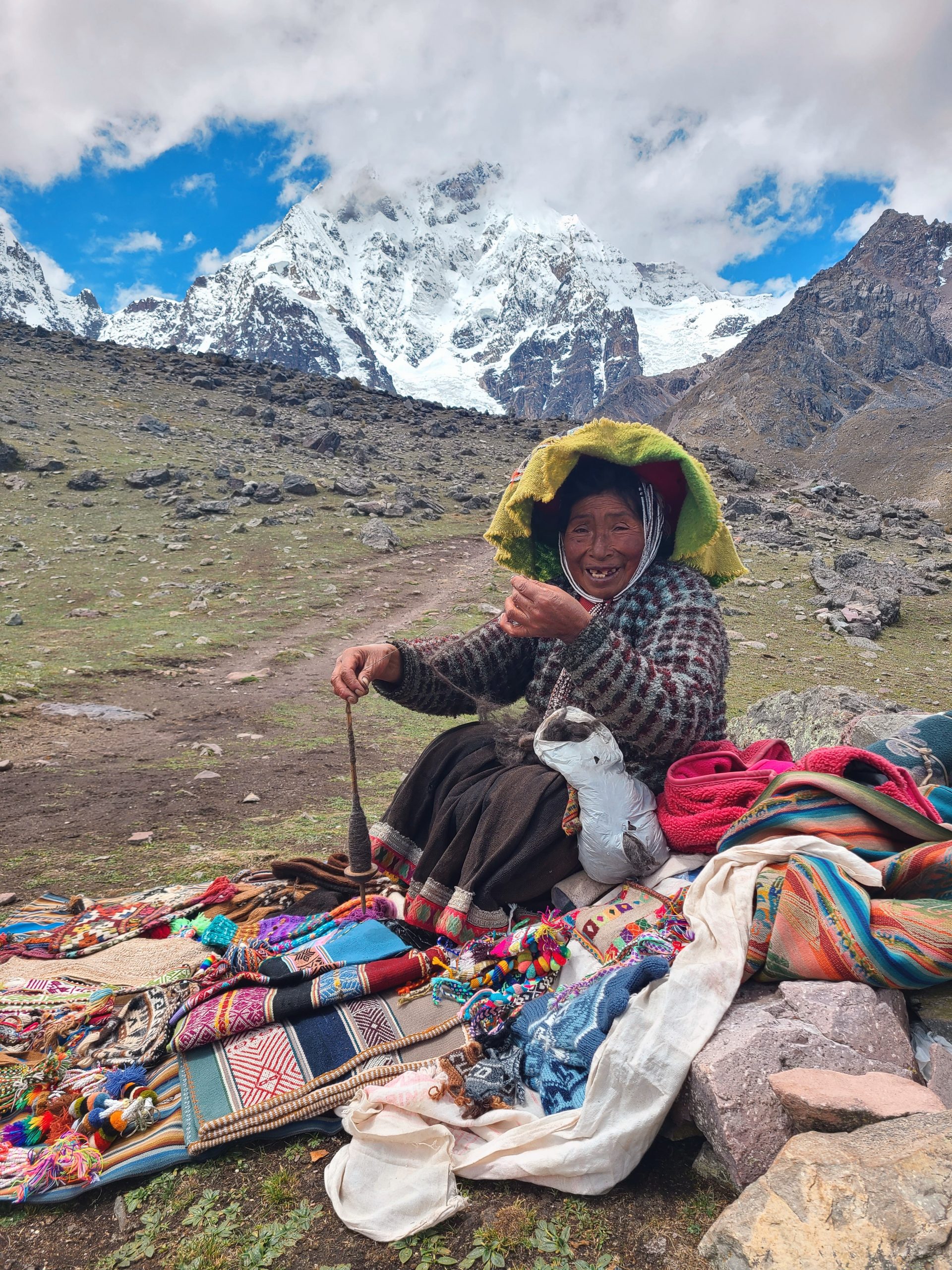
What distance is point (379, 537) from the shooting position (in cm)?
1705

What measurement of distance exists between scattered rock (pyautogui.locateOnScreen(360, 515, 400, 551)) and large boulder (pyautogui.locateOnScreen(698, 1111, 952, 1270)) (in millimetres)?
15925

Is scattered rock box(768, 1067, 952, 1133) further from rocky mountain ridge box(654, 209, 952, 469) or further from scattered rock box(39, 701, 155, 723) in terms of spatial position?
rocky mountain ridge box(654, 209, 952, 469)

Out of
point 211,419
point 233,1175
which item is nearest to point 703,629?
point 233,1175

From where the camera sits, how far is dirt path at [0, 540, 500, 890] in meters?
3.96

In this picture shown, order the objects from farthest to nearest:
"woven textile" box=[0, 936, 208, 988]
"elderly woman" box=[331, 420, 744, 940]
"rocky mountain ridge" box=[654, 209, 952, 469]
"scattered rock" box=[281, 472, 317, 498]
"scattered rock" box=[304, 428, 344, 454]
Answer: "rocky mountain ridge" box=[654, 209, 952, 469], "scattered rock" box=[304, 428, 344, 454], "scattered rock" box=[281, 472, 317, 498], "woven textile" box=[0, 936, 208, 988], "elderly woman" box=[331, 420, 744, 940]

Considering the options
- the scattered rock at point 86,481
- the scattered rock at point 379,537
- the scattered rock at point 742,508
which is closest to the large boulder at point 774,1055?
the scattered rock at point 379,537

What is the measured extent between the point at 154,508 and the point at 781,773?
716 inches

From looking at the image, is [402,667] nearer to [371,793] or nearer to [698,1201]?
[698,1201]

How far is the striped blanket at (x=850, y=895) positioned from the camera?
1.56 m

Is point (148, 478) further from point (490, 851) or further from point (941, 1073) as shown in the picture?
point (941, 1073)

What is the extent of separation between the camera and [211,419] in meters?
28.8

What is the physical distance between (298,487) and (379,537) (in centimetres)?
470

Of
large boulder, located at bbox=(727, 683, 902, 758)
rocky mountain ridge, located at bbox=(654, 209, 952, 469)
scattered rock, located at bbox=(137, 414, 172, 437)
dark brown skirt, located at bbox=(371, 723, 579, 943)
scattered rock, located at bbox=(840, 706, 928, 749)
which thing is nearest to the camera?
dark brown skirt, located at bbox=(371, 723, 579, 943)

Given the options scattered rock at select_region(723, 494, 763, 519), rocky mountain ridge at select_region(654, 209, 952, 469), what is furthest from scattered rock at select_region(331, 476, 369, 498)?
rocky mountain ridge at select_region(654, 209, 952, 469)
